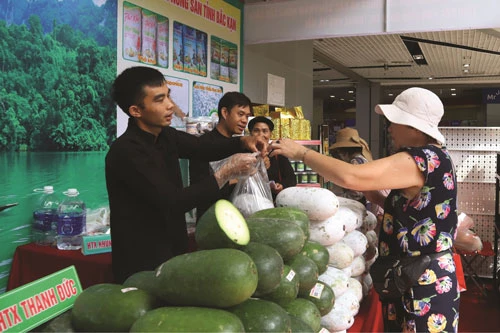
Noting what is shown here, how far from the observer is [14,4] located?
2.72 m

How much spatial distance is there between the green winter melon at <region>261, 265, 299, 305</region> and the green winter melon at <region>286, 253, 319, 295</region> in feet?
0.35

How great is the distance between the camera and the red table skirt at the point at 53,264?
8.74 ft

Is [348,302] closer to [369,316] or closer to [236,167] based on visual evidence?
[369,316]

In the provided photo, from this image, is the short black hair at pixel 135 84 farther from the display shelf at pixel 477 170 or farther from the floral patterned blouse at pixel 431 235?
the display shelf at pixel 477 170

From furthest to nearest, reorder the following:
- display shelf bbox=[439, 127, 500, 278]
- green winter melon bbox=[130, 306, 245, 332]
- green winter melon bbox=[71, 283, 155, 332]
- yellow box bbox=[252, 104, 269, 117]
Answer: display shelf bbox=[439, 127, 500, 278] < yellow box bbox=[252, 104, 269, 117] < green winter melon bbox=[71, 283, 155, 332] < green winter melon bbox=[130, 306, 245, 332]

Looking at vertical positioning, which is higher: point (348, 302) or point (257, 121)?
point (257, 121)

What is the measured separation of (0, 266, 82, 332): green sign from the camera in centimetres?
94

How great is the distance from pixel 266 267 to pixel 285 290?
16 centimetres

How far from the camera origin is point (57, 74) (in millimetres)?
3025

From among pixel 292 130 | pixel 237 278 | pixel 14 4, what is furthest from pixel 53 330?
pixel 292 130

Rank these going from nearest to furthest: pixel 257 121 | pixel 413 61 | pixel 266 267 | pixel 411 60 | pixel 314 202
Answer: pixel 266 267 → pixel 314 202 → pixel 257 121 → pixel 411 60 → pixel 413 61

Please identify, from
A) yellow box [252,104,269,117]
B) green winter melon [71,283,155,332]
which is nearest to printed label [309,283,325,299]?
green winter melon [71,283,155,332]

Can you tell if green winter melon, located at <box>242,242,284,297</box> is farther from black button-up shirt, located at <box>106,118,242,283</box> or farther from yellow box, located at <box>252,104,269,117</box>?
yellow box, located at <box>252,104,269,117</box>

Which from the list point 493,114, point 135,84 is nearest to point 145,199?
point 135,84
